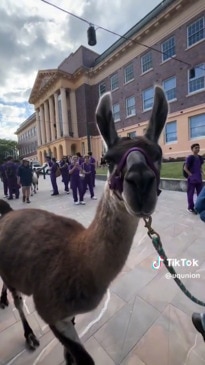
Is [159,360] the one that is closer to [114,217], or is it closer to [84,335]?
[84,335]

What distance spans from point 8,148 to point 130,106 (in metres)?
54.4

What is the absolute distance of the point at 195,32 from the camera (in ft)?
62.3

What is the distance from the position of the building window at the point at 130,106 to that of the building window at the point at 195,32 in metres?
8.31

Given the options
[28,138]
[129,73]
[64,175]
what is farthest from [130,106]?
[28,138]

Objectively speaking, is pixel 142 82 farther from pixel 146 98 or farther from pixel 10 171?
pixel 10 171

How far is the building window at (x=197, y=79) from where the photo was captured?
18.8m

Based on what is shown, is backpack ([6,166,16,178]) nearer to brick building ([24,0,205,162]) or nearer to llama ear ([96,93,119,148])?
brick building ([24,0,205,162])

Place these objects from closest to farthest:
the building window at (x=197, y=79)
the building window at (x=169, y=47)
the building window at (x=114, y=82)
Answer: the building window at (x=197, y=79)
the building window at (x=169, y=47)
the building window at (x=114, y=82)

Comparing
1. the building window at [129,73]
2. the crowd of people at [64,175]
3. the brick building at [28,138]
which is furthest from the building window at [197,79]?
the brick building at [28,138]

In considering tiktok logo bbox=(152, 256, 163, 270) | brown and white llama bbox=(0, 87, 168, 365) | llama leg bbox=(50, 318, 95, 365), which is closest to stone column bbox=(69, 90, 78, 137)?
tiktok logo bbox=(152, 256, 163, 270)

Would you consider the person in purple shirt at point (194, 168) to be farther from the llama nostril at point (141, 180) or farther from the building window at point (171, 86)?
the building window at point (171, 86)

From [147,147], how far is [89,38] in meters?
9.17

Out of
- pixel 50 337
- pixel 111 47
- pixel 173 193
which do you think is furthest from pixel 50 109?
pixel 50 337

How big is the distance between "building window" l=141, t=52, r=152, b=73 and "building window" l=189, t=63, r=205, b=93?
6046 millimetres
